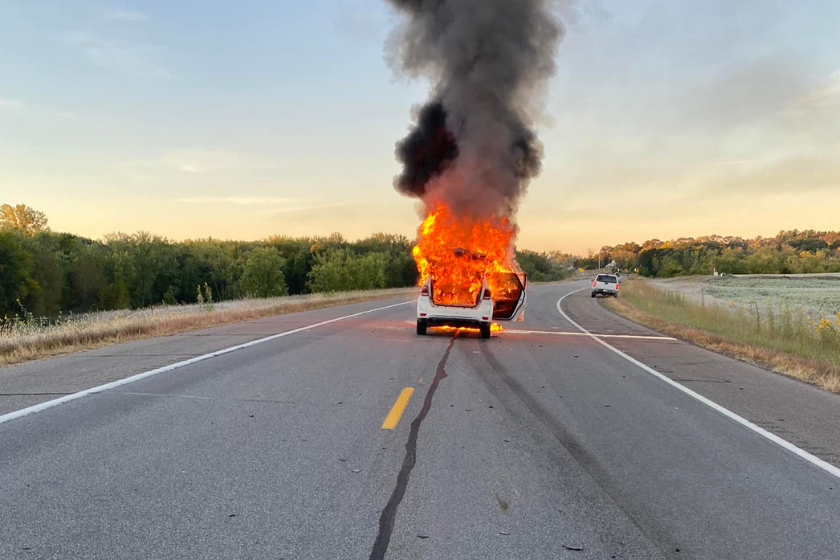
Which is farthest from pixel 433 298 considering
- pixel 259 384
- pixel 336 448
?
pixel 336 448

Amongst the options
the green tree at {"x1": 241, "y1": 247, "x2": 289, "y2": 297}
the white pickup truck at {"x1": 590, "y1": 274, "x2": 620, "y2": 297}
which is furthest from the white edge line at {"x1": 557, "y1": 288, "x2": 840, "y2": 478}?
the green tree at {"x1": 241, "y1": 247, "x2": 289, "y2": 297}

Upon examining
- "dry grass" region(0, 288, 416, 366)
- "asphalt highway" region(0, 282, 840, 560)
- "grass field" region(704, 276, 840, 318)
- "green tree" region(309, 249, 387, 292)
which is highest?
"green tree" region(309, 249, 387, 292)

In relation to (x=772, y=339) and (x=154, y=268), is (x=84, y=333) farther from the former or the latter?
(x=154, y=268)

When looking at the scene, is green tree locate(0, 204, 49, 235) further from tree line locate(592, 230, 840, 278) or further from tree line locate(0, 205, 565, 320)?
tree line locate(592, 230, 840, 278)

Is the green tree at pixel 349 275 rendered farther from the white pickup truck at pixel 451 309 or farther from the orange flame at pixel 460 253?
the white pickup truck at pixel 451 309

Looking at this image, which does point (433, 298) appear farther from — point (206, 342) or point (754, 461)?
point (754, 461)

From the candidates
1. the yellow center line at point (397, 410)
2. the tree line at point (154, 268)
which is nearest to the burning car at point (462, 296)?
the yellow center line at point (397, 410)

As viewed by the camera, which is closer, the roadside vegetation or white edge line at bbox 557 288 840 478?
white edge line at bbox 557 288 840 478

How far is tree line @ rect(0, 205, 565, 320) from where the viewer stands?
2074 inches

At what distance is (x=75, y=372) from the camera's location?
8.30 meters

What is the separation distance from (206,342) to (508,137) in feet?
35.9

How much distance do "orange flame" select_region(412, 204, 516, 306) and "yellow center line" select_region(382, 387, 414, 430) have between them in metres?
6.56

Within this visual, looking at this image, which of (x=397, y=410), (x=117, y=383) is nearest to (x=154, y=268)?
(x=117, y=383)

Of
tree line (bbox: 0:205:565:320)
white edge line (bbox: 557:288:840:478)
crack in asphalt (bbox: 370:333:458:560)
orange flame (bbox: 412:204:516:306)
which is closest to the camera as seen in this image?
crack in asphalt (bbox: 370:333:458:560)
